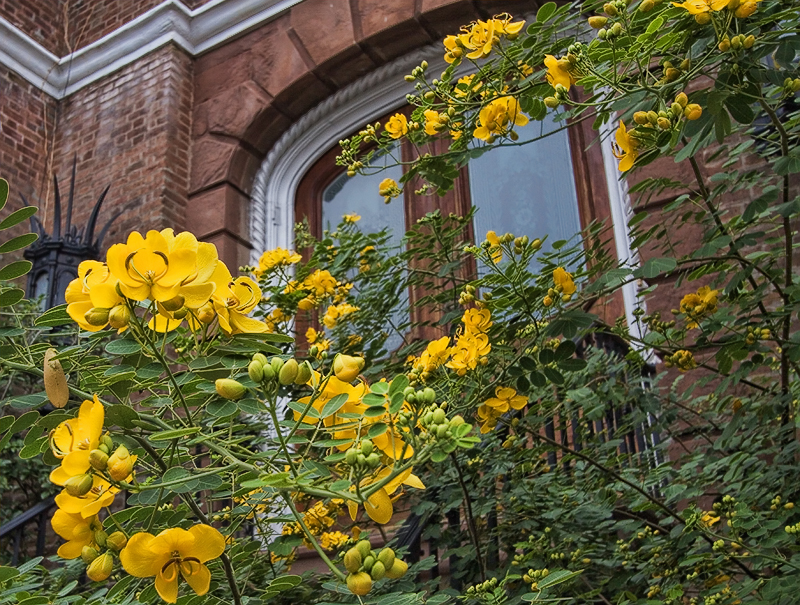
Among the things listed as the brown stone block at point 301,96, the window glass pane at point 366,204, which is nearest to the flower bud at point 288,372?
the window glass pane at point 366,204

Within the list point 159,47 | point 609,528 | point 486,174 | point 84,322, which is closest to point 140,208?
point 159,47

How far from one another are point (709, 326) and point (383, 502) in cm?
149

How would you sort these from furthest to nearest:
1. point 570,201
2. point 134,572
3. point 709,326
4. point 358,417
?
point 570,201, point 709,326, point 358,417, point 134,572

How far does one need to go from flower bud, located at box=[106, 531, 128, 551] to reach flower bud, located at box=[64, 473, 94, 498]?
0.15 m

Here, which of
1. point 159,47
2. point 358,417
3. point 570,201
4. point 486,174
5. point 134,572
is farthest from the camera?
point 159,47

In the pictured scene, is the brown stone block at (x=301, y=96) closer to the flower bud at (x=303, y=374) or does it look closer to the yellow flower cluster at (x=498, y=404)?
the yellow flower cluster at (x=498, y=404)

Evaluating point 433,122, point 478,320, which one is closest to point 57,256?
point 433,122

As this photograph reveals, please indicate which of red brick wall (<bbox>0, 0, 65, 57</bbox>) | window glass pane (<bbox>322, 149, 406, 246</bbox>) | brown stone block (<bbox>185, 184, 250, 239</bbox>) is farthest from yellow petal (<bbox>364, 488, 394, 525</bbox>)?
red brick wall (<bbox>0, 0, 65, 57</bbox>)

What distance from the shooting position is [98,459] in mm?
910

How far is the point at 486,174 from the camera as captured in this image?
474cm

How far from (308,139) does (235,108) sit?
1.60ft

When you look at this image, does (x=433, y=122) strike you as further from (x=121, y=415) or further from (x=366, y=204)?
(x=366, y=204)

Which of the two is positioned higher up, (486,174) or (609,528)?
(486,174)

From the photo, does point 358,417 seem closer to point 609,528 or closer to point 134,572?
point 134,572
